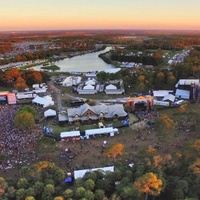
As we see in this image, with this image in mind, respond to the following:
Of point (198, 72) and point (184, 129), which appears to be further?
point (198, 72)

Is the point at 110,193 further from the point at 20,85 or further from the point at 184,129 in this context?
the point at 20,85

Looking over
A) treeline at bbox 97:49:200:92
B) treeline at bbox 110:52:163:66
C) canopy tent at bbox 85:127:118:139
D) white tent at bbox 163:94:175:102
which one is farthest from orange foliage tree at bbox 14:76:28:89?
treeline at bbox 110:52:163:66

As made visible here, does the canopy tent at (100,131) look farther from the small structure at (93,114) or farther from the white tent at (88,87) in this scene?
the white tent at (88,87)

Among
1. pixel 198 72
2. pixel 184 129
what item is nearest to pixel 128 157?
pixel 184 129

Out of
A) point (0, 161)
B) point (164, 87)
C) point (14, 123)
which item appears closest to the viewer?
point (0, 161)

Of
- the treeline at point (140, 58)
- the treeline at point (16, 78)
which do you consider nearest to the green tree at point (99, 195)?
the treeline at point (16, 78)

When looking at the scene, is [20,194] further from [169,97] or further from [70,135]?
[169,97]

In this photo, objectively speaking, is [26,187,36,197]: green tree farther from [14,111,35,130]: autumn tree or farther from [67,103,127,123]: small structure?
[67,103,127,123]: small structure

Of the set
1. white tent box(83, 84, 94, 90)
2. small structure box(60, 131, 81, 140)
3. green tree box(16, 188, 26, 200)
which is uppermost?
green tree box(16, 188, 26, 200)

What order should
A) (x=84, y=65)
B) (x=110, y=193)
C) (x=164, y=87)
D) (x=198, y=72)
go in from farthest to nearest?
(x=84, y=65)
(x=198, y=72)
(x=164, y=87)
(x=110, y=193)
